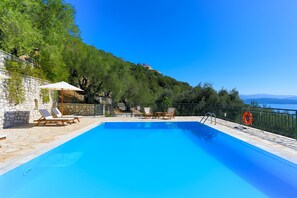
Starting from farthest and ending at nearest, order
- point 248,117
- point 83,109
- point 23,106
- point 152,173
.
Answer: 1. point 83,109
2. point 23,106
3. point 248,117
4. point 152,173

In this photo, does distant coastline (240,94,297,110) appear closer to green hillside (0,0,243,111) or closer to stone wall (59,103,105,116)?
green hillside (0,0,243,111)

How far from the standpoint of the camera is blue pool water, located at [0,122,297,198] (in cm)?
389

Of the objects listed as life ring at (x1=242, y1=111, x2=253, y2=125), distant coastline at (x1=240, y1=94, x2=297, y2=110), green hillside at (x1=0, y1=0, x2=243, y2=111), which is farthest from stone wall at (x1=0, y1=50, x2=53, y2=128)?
distant coastline at (x1=240, y1=94, x2=297, y2=110)

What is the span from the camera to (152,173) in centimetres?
488

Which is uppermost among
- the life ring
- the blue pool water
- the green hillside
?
the green hillside

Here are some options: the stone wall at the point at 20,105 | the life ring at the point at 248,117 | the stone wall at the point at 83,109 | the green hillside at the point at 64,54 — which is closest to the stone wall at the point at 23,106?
the stone wall at the point at 20,105

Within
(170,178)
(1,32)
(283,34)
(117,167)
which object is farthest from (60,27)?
(283,34)

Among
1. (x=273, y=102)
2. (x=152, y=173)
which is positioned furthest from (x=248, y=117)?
(x=273, y=102)

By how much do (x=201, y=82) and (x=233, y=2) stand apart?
7.57 metres

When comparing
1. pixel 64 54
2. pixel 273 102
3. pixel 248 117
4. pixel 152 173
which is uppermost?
pixel 64 54

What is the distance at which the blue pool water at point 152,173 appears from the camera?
3.89 metres

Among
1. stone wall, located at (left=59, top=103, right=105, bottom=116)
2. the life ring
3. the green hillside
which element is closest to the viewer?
the life ring

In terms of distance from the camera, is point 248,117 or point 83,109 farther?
point 83,109

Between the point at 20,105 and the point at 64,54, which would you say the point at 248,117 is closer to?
the point at 20,105
